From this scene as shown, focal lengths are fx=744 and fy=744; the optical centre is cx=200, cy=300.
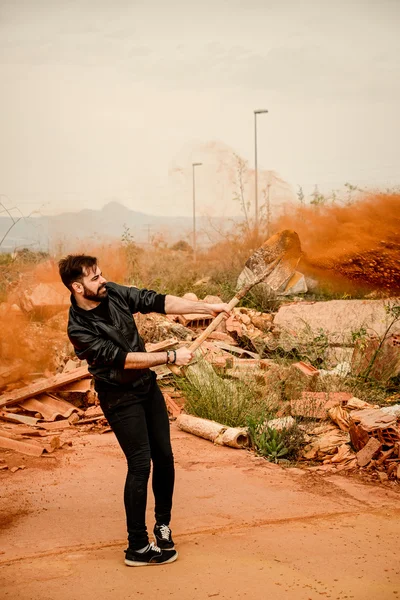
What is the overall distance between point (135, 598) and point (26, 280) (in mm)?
9594

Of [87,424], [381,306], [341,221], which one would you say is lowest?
[87,424]

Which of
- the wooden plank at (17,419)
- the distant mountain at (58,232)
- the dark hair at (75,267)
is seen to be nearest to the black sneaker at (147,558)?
the dark hair at (75,267)

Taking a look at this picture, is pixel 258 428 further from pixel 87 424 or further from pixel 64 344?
pixel 64 344

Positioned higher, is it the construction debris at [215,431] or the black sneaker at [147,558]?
the black sneaker at [147,558]

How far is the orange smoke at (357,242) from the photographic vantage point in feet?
19.6

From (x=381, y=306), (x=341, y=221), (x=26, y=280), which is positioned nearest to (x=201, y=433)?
(x=341, y=221)

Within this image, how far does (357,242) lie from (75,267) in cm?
278

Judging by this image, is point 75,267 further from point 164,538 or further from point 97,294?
point 164,538

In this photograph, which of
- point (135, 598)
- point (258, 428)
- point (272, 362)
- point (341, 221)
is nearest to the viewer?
point (135, 598)

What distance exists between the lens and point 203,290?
52.6ft

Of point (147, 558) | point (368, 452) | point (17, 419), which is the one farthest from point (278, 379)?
point (147, 558)

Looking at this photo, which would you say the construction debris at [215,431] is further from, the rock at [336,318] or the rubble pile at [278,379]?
the rock at [336,318]

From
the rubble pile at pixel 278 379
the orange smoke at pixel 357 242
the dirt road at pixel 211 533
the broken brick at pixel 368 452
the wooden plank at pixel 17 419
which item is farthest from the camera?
the wooden plank at pixel 17 419

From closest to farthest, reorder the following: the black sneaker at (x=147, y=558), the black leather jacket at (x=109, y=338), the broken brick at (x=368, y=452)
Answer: the black leather jacket at (x=109, y=338)
the black sneaker at (x=147, y=558)
the broken brick at (x=368, y=452)
